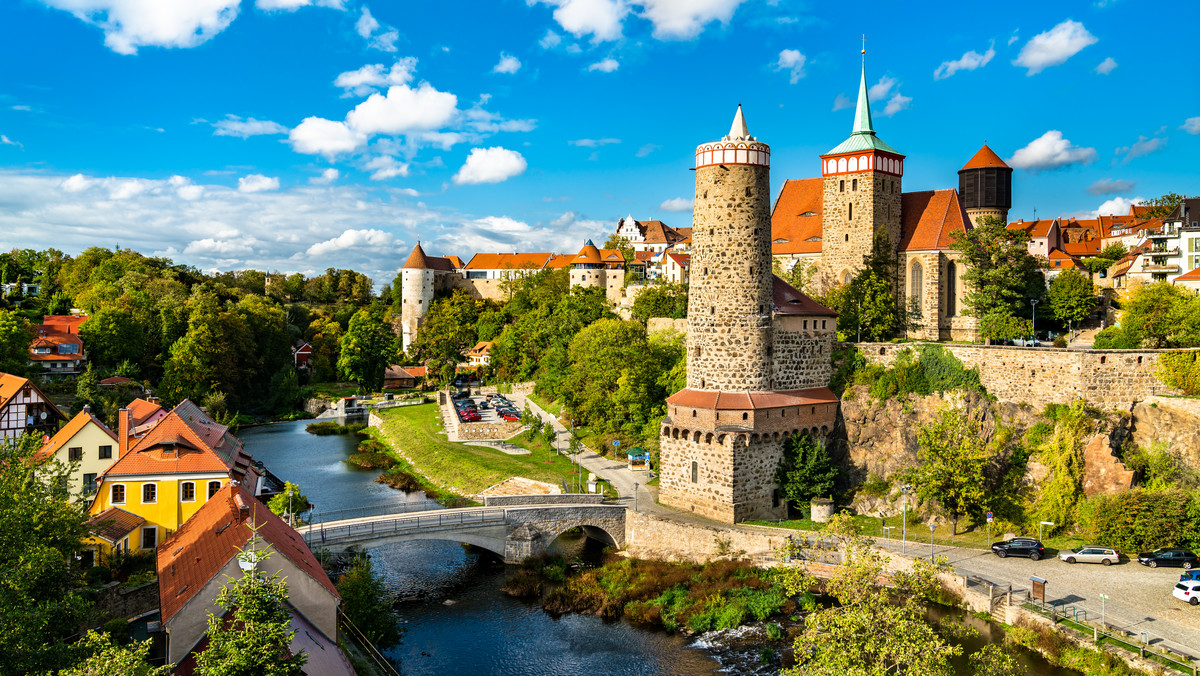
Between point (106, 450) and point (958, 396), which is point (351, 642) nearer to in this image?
point (106, 450)

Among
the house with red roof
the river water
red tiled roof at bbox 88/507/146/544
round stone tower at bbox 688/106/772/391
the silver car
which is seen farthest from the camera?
round stone tower at bbox 688/106/772/391

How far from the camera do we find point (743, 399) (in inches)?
1292

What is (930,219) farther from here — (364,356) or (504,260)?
(504,260)

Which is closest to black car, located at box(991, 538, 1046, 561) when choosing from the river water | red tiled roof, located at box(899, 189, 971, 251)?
the river water

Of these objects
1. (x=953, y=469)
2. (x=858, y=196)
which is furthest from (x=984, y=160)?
(x=953, y=469)

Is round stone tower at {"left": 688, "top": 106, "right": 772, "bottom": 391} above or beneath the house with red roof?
above

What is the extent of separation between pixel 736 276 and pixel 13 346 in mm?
49613

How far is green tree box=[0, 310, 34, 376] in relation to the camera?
50.5 metres

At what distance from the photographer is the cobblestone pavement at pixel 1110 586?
2216 cm

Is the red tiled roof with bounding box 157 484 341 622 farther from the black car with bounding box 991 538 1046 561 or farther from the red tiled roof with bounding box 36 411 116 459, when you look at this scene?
the black car with bounding box 991 538 1046 561

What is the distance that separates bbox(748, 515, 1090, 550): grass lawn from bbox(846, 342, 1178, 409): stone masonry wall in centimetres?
651

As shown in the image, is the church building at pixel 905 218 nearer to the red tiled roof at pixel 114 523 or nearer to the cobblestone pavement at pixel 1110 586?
the cobblestone pavement at pixel 1110 586

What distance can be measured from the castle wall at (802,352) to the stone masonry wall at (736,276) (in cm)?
110

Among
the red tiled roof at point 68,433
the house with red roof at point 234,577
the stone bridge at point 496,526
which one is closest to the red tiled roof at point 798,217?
the stone bridge at point 496,526
